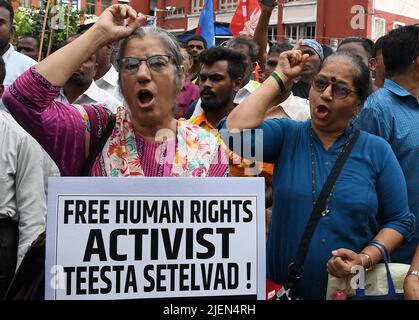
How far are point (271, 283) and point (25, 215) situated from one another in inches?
56.8

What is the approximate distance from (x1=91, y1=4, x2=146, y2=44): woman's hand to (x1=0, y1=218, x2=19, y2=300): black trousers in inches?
62.0

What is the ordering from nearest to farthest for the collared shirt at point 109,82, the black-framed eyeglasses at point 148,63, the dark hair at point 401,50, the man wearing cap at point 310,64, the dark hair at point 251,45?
the black-framed eyeglasses at point 148,63 → the dark hair at point 401,50 → the man wearing cap at point 310,64 → the collared shirt at point 109,82 → the dark hair at point 251,45

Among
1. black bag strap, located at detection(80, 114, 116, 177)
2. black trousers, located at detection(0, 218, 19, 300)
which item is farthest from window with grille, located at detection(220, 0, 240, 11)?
black bag strap, located at detection(80, 114, 116, 177)

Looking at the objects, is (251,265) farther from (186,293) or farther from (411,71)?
(411,71)

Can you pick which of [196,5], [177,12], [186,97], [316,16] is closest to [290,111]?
[186,97]

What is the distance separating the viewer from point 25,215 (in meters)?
3.57

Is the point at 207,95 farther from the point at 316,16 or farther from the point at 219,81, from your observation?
the point at 316,16

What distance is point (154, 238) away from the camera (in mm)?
2307

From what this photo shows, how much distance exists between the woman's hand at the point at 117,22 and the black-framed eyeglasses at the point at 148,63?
105mm

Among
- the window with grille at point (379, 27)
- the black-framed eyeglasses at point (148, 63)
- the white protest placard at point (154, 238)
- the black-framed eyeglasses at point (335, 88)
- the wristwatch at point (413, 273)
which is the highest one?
the window with grille at point (379, 27)

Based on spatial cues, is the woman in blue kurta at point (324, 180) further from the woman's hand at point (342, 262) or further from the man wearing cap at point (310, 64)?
the man wearing cap at point (310, 64)

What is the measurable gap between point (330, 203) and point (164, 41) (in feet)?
3.17

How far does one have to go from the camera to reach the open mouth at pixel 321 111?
2.97m

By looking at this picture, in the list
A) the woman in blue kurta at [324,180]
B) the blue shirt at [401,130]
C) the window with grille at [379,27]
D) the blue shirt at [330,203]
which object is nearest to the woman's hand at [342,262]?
the woman in blue kurta at [324,180]
